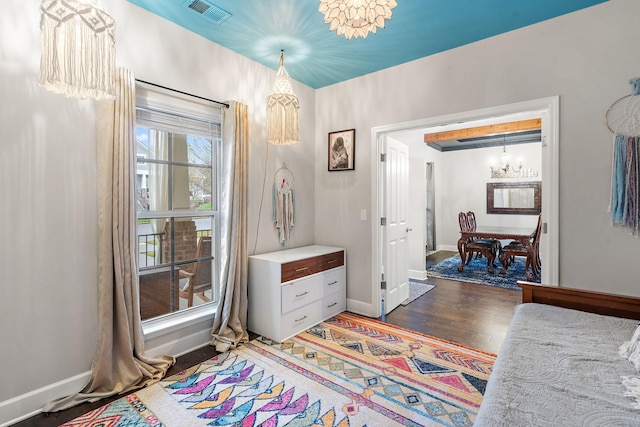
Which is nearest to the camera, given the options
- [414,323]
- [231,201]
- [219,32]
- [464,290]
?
[219,32]

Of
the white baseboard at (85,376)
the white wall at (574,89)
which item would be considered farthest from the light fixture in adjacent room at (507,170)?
the white baseboard at (85,376)

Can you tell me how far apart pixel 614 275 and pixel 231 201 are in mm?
2936

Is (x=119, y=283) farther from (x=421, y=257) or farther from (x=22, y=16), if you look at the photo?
(x=421, y=257)

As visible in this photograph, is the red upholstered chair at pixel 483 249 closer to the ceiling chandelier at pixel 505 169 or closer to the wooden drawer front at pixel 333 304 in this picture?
the ceiling chandelier at pixel 505 169

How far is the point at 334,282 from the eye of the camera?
11.1ft

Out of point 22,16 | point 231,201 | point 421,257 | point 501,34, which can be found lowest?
point 421,257

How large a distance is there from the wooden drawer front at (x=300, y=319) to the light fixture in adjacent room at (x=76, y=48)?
7.05 feet

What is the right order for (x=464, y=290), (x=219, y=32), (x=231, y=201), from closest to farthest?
(x=219, y=32), (x=231, y=201), (x=464, y=290)

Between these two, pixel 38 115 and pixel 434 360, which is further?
pixel 434 360

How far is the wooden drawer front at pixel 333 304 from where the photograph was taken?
3242 millimetres

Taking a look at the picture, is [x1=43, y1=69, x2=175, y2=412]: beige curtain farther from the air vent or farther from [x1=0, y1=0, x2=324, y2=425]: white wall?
the air vent

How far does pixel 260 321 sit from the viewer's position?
9.44 ft

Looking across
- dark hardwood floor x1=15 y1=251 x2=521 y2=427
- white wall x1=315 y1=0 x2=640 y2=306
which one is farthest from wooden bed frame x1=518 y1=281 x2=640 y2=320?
dark hardwood floor x1=15 y1=251 x2=521 y2=427

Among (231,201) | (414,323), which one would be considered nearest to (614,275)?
(414,323)
